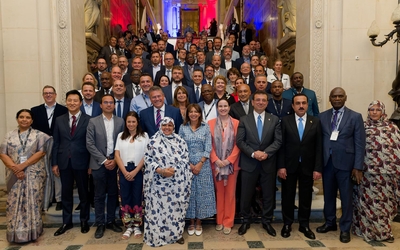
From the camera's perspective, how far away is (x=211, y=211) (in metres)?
4.41

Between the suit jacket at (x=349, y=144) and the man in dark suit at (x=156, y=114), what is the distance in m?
2.05

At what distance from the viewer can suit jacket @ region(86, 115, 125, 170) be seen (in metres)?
4.26

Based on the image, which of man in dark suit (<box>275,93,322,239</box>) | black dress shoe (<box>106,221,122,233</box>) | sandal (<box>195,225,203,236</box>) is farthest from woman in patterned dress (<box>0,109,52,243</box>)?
man in dark suit (<box>275,93,322,239</box>)

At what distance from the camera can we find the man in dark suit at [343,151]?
4160 millimetres

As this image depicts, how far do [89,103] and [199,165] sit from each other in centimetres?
196

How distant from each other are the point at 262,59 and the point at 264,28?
Answer: 508 cm

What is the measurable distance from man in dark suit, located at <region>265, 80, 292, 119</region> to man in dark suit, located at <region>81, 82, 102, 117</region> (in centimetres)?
256

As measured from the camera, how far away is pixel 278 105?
503cm

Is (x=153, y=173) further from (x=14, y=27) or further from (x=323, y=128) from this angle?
(x=14, y=27)

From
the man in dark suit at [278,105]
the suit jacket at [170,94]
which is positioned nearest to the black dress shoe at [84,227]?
the suit jacket at [170,94]

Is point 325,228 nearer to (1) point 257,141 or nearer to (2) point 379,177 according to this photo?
(2) point 379,177

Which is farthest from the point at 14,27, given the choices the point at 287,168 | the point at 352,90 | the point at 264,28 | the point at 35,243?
the point at 264,28

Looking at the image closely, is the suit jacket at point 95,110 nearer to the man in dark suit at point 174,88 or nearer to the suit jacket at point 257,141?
the man in dark suit at point 174,88

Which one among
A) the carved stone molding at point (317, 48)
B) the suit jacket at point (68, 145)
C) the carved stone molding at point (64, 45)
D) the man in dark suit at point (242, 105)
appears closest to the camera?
the suit jacket at point (68, 145)
